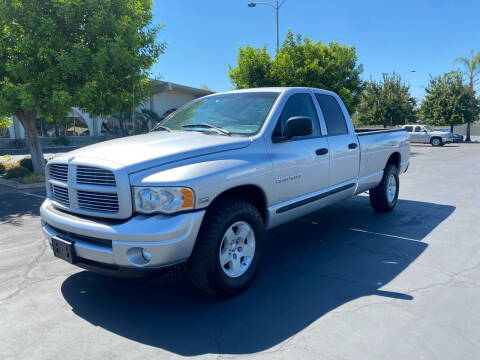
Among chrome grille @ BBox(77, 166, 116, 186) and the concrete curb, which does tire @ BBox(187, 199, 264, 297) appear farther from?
the concrete curb

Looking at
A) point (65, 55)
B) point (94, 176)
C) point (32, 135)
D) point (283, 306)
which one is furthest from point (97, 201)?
point (32, 135)

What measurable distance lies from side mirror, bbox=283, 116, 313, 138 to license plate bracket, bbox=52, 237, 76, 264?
230cm

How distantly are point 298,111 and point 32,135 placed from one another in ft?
33.2

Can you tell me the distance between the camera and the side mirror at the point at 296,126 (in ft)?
12.9

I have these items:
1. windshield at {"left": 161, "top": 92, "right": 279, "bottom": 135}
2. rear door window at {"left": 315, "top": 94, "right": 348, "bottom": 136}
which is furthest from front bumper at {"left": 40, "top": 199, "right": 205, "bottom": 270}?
rear door window at {"left": 315, "top": 94, "right": 348, "bottom": 136}

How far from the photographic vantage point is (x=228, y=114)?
14.2 ft

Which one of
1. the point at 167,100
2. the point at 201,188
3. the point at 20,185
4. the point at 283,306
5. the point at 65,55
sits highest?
Answer: the point at 167,100

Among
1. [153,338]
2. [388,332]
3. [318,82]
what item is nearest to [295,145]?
[388,332]

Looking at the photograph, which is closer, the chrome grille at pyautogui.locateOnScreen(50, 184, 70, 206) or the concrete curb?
the chrome grille at pyautogui.locateOnScreen(50, 184, 70, 206)

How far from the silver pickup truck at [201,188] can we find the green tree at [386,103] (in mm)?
33410

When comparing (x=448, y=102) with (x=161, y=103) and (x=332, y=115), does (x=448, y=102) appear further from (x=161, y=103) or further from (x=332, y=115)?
(x=332, y=115)

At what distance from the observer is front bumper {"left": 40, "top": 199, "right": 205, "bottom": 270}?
2885 millimetres

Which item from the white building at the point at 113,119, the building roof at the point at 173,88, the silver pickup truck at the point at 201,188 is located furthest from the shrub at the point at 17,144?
the silver pickup truck at the point at 201,188

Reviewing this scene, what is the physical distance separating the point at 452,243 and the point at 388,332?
2.73 m
